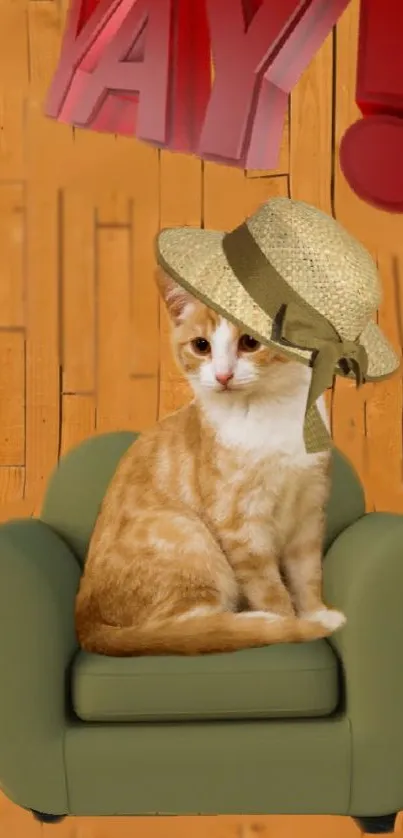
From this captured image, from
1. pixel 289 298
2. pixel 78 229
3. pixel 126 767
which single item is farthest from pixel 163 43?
pixel 126 767

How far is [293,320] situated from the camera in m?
1.69

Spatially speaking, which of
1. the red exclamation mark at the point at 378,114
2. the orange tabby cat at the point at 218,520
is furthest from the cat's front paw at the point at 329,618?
the red exclamation mark at the point at 378,114

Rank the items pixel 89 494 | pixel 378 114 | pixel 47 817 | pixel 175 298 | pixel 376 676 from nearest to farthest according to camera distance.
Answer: pixel 376 676
pixel 47 817
pixel 175 298
pixel 89 494
pixel 378 114

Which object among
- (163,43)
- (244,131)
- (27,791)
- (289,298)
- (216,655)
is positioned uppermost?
(163,43)

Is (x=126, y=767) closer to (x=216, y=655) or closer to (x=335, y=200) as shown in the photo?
(x=216, y=655)

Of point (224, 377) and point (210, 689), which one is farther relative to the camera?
point (224, 377)

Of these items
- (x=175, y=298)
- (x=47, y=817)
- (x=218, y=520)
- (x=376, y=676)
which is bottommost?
(x=47, y=817)

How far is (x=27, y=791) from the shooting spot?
165 cm

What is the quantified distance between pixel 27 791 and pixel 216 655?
42 cm

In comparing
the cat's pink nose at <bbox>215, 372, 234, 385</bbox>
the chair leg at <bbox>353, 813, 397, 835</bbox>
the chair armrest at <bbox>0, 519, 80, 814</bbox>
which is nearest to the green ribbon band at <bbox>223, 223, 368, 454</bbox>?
the cat's pink nose at <bbox>215, 372, 234, 385</bbox>

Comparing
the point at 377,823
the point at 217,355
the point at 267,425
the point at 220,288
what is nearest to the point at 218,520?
the point at 267,425

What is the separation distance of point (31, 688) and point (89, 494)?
1.71 ft

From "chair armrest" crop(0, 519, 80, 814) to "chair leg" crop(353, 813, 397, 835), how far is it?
1.82ft

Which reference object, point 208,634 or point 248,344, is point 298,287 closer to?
point 248,344
